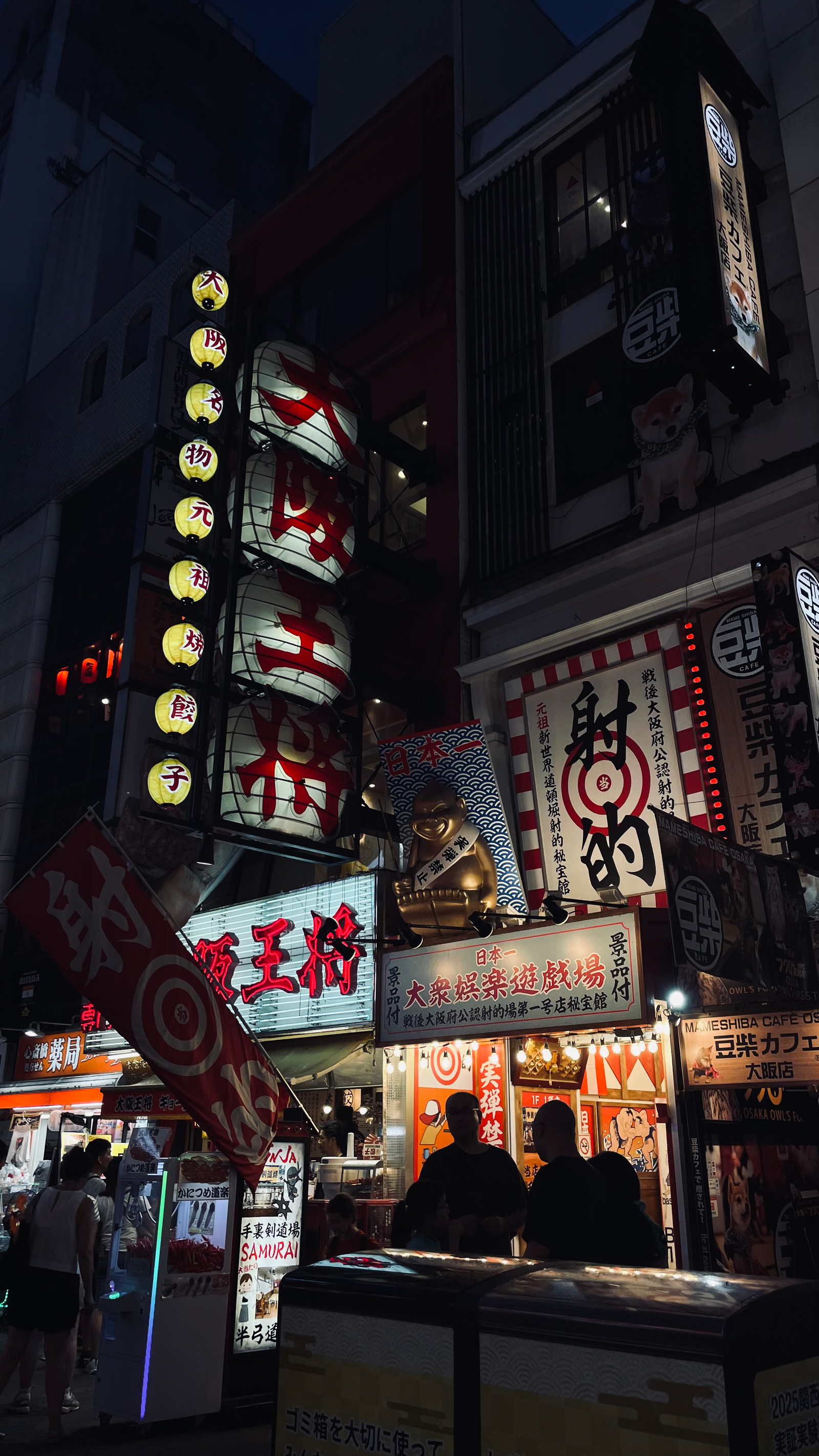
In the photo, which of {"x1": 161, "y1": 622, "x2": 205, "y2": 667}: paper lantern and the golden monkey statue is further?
{"x1": 161, "y1": 622, "x2": 205, "y2": 667}: paper lantern

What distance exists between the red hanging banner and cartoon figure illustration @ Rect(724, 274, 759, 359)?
24.6ft

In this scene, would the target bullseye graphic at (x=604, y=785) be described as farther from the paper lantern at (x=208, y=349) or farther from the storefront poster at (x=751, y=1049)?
the paper lantern at (x=208, y=349)

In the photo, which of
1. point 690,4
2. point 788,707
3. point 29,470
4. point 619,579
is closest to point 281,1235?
point 788,707

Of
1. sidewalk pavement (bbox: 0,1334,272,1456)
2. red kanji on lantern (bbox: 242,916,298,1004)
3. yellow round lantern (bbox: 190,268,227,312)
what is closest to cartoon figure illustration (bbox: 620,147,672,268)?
yellow round lantern (bbox: 190,268,227,312)

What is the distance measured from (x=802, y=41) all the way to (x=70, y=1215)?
46.2ft

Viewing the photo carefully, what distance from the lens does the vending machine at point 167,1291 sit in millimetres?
7719

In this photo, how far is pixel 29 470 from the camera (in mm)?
25562

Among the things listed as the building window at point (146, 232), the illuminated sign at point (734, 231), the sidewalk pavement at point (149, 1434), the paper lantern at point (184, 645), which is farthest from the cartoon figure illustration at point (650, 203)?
the building window at point (146, 232)

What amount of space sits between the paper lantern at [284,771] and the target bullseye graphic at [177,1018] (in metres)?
6.23

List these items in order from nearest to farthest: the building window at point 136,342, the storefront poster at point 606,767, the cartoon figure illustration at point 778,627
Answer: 1. the cartoon figure illustration at point 778,627
2. the storefront poster at point 606,767
3. the building window at point 136,342

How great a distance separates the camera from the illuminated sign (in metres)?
9.69

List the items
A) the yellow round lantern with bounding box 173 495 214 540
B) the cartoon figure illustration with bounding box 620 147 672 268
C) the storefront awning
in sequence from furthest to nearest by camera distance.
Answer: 1. the yellow round lantern with bounding box 173 495 214 540
2. the storefront awning
3. the cartoon figure illustration with bounding box 620 147 672 268

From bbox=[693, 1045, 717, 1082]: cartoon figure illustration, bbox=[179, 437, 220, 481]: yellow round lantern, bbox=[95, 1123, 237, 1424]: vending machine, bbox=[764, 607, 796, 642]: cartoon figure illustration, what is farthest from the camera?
bbox=[179, 437, 220, 481]: yellow round lantern

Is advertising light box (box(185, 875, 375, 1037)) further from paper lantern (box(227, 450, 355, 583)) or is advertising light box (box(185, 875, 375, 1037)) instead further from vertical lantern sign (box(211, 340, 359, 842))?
paper lantern (box(227, 450, 355, 583))
